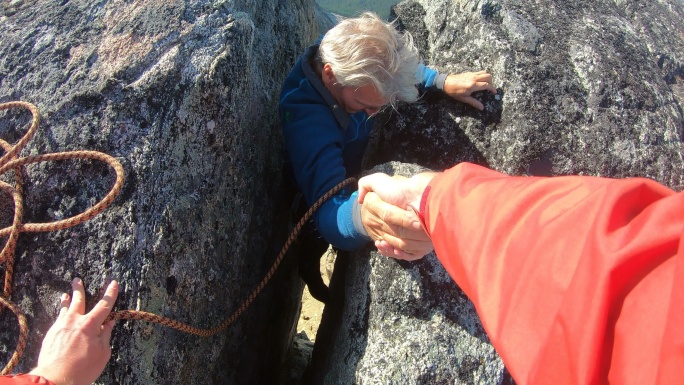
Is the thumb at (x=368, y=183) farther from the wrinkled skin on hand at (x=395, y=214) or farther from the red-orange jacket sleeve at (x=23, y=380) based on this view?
the red-orange jacket sleeve at (x=23, y=380)

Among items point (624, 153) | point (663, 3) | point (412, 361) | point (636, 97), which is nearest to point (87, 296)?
point (412, 361)

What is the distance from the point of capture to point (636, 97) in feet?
10.4

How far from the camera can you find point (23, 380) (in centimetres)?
175

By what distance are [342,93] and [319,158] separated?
48 centimetres

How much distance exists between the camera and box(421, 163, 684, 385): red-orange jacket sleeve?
1055 millimetres

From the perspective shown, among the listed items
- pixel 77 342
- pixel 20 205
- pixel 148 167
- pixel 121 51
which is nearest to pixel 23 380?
pixel 77 342

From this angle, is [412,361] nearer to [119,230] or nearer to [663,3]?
[119,230]

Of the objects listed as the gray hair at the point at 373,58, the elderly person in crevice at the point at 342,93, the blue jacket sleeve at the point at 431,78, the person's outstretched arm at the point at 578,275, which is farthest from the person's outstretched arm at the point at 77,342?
the blue jacket sleeve at the point at 431,78

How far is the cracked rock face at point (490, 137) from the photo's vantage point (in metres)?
2.69

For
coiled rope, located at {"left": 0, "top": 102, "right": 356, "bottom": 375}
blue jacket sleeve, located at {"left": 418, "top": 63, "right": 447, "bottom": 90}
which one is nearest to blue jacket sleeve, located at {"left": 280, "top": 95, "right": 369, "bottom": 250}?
blue jacket sleeve, located at {"left": 418, "top": 63, "right": 447, "bottom": 90}

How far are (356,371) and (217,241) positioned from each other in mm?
1041

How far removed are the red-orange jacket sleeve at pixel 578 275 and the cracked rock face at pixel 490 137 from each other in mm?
1225

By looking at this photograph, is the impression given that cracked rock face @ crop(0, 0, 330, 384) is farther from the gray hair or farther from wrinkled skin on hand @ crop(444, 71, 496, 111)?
wrinkled skin on hand @ crop(444, 71, 496, 111)

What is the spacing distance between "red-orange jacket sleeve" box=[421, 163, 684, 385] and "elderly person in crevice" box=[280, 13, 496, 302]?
1343mm
